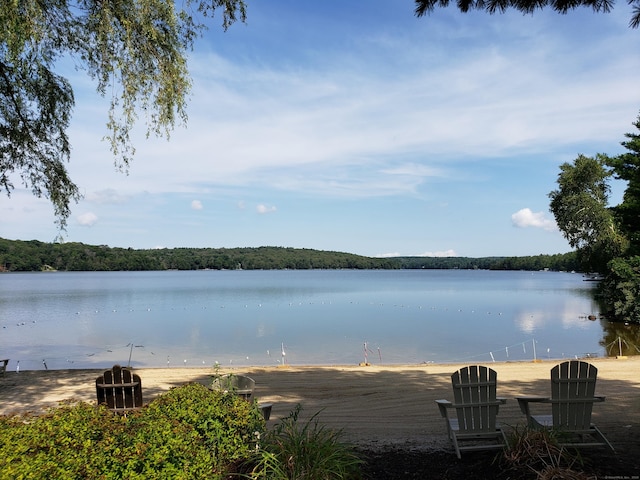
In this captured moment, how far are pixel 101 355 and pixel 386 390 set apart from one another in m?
17.9

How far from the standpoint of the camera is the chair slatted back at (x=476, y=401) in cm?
530

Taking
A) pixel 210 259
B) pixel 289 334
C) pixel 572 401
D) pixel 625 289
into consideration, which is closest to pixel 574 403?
pixel 572 401

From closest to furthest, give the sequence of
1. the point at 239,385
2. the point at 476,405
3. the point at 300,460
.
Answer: the point at 300,460
the point at 476,405
the point at 239,385

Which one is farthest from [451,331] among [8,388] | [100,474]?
[100,474]

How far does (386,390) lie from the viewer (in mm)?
9195

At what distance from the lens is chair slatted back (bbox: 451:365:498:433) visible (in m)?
5.30

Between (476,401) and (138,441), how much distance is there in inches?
134

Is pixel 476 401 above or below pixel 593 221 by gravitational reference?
below

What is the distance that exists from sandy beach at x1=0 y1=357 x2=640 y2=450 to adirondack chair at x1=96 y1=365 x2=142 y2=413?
696 mm

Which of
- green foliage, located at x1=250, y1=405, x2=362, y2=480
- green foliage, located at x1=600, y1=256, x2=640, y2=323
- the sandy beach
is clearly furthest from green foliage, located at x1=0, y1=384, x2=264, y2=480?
green foliage, located at x1=600, y1=256, x2=640, y2=323

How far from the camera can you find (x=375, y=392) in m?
8.99

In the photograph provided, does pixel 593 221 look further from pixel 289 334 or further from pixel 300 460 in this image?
pixel 300 460

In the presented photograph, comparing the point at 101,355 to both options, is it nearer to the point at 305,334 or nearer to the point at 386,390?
the point at 305,334

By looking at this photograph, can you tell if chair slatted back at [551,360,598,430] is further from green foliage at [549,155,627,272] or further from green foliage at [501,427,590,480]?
green foliage at [549,155,627,272]
